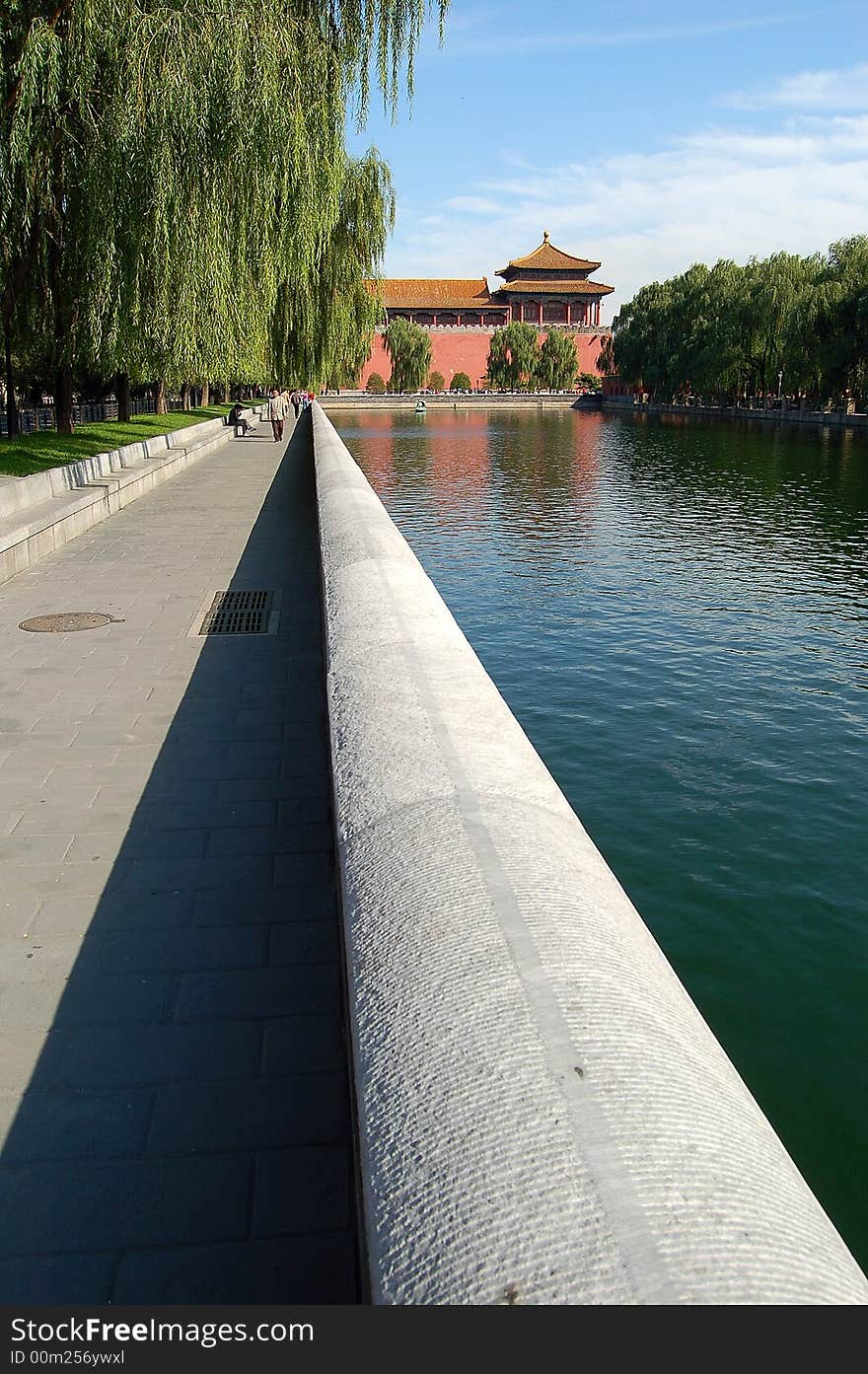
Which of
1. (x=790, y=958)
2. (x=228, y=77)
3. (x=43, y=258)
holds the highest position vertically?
(x=228, y=77)

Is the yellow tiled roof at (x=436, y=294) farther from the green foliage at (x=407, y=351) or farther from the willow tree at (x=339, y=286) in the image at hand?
the willow tree at (x=339, y=286)

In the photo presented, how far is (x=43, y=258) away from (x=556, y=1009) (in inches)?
520

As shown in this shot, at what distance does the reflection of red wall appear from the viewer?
8962cm

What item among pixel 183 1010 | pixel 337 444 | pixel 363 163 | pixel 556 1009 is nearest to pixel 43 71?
pixel 337 444

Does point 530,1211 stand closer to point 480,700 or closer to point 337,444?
point 480,700

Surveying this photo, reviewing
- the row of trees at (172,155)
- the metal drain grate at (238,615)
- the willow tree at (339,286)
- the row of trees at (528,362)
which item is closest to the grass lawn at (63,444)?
the row of trees at (172,155)

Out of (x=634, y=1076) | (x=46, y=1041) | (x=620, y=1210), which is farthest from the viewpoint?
(x=46, y=1041)

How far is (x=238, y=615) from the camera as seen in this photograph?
8016mm

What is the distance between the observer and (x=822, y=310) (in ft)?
136

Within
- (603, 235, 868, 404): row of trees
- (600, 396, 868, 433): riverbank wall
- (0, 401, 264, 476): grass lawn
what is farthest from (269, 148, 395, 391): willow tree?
Answer: (600, 396, 868, 433): riverbank wall

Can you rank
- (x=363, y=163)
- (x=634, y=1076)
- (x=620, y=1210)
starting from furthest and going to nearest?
(x=363, y=163), (x=634, y=1076), (x=620, y=1210)

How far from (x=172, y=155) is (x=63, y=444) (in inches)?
320

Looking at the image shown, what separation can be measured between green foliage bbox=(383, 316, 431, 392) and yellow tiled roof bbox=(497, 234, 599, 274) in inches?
834

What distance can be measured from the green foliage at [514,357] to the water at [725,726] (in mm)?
64339
